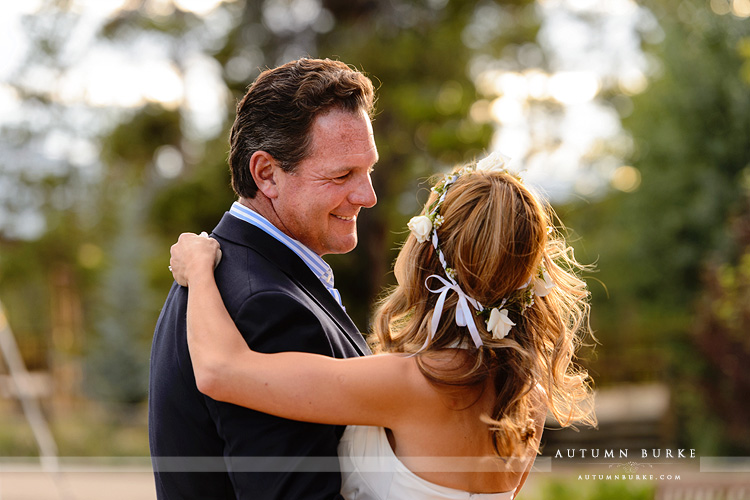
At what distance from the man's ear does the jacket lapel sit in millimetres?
99

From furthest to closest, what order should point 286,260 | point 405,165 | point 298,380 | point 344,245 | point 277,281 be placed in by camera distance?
point 405,165 → point 344,245 → point 286,260 → point 277,281 → point 298,380

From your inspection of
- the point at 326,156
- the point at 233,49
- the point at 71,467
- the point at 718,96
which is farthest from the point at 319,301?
the point at 233,49

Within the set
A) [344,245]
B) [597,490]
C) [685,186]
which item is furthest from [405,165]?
[344,245]

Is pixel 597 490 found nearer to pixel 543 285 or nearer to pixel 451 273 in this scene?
pixel 543 285

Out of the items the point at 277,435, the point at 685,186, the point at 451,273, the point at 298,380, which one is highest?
the point at 451,273

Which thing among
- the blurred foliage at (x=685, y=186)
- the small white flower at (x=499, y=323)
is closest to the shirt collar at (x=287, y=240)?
the small white flower at (x=499, y=323)

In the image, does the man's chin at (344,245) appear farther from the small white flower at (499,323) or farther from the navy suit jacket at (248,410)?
the small white flower at (499,323)

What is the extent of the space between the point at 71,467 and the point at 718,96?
36.7 feet

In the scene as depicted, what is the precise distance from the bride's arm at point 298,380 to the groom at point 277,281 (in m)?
0.05

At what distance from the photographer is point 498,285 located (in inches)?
68.6

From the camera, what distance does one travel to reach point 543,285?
1854mm

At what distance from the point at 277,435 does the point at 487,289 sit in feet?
1.80

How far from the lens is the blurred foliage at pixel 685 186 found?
1206 centimetres

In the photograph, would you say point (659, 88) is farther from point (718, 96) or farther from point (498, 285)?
point (498, 285)
